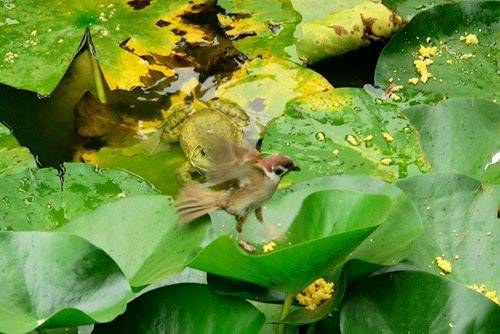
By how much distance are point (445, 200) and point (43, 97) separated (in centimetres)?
162

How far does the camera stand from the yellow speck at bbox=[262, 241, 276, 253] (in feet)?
6.62

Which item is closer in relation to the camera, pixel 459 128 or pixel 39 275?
pixel 39 275

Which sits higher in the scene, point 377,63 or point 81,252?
point 81,252

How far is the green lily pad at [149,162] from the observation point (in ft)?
9.05

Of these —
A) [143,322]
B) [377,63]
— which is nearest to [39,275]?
[143,322]

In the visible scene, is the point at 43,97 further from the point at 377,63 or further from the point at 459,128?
the point at 459,128

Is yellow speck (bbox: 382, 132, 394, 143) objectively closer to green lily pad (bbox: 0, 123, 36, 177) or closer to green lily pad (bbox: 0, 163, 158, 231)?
green lily pad (bbox: 0, 163, 158, 231)

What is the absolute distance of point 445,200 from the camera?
214 centimetres

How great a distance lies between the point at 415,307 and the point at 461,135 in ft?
2.68

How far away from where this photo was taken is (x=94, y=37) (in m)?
3.17

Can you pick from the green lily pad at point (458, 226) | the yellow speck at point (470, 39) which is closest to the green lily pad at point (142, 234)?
the green lily pad at point (458, 226)

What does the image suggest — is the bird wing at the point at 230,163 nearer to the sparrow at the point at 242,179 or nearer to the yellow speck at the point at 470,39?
the sparrow at the point at 242,179

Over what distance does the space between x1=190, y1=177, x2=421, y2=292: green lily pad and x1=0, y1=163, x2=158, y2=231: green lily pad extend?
1.53ft

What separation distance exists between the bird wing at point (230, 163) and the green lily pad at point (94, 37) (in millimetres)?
1067
